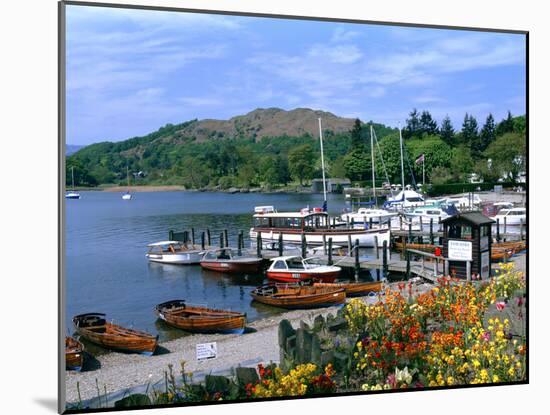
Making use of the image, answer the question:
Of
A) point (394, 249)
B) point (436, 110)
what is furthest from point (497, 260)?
point (436, 110)

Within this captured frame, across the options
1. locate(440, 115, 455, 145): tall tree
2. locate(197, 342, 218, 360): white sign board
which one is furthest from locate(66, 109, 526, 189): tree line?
locate(197, 342, 218, 360): white sign board

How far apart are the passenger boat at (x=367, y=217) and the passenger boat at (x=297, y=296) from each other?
1.07 meters

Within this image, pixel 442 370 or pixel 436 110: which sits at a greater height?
pixel 436 110

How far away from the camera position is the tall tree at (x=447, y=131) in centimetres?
990

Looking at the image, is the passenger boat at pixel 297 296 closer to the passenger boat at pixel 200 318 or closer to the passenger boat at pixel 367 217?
the passenger boat at pixel 200 318

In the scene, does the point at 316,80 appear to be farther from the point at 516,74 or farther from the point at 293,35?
the point at 516,74

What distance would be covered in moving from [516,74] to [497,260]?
2.37m

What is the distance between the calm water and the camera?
28.0ft

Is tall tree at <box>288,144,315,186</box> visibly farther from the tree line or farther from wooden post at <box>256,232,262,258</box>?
wooden post at <box>256,232,262,258</box>

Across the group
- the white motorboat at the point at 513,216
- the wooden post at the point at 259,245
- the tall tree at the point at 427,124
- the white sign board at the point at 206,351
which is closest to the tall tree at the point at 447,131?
the tall tree at the point at 427,124

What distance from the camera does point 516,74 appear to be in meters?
10.0

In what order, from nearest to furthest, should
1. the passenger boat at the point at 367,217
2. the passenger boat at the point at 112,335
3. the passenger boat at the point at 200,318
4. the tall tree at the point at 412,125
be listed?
the passenger boat at the point at 112,335 < the passenger boat at the point at 200,318 < the tall tree at the point at 412,125 < the passenger boat at the point at 367,217

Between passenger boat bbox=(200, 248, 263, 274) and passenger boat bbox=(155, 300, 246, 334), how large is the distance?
55 cm

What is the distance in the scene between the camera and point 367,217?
10727 millimetres
